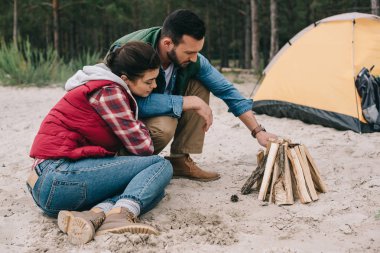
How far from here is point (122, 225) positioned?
217cm

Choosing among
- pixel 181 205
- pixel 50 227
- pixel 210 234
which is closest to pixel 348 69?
pixel 181 205

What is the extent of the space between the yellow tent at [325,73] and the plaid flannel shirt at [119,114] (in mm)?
2921

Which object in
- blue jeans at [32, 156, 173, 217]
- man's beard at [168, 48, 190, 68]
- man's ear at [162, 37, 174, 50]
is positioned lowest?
blue jeans at [32, 156, 173, 217]

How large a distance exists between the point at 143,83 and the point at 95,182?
587 mm

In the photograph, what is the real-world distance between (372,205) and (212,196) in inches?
36.9

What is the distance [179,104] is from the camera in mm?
2867

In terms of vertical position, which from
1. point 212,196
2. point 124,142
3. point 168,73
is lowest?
point 212,196

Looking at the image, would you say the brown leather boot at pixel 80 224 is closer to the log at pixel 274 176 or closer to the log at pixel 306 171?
the log at pixel 274 176

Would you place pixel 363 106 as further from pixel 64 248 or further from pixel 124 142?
pixel 64 248

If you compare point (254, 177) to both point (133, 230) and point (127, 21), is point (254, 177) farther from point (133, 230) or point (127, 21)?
point (127, 21)

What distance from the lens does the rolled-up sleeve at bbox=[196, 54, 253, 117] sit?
319cm

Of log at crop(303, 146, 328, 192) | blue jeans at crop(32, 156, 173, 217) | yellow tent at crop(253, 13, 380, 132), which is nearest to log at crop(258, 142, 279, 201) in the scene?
log at crop(303, 146, 328, 192)

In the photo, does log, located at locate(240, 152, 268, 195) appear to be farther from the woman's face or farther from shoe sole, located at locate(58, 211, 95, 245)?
shoe sole, located at locate(58, 211, 95, 245)

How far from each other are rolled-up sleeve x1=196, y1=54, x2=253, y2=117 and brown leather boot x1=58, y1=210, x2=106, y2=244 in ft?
4.31
